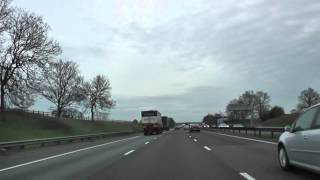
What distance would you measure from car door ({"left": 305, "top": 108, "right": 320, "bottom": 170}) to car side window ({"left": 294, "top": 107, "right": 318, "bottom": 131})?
28cm

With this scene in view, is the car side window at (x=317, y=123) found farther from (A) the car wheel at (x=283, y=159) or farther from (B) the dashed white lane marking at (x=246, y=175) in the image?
(A) the car wheel at (x=283, y=159)

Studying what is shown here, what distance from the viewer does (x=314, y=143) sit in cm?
1047

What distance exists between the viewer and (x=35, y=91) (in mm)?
55031

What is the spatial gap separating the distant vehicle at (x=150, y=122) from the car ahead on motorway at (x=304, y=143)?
5311 centimetres

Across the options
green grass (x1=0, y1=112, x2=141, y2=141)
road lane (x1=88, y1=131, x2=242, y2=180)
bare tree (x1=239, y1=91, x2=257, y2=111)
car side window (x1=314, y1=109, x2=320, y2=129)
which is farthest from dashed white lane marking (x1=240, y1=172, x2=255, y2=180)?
bare tree (x1=239, y1=91, x2=257, y2=111)

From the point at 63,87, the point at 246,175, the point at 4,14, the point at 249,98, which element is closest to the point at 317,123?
the point at 246,175

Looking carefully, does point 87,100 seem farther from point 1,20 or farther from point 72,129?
point 1,20

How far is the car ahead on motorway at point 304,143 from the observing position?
34.5ft

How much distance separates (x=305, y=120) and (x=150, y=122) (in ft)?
182

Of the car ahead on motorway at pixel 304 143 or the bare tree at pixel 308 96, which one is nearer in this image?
the car ahead on motorway at pixel 304 143

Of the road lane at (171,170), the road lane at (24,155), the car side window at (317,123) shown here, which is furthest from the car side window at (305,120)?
the road lane at (24,155)

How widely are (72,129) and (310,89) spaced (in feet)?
303

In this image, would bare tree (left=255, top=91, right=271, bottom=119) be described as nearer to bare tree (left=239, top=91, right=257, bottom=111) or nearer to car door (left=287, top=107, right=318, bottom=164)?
bare tree (left=239, top=91, right=257, bottom=111)

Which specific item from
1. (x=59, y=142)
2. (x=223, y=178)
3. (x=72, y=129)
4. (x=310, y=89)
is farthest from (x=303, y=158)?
(x=310, y=89)
